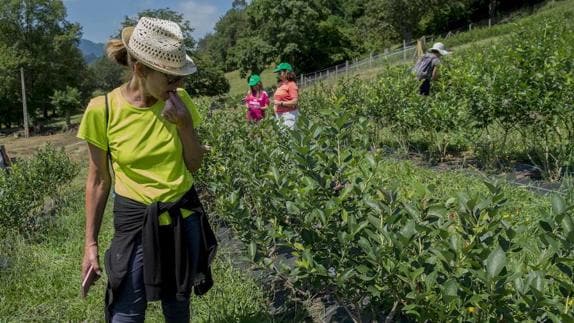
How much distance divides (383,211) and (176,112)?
87 cm

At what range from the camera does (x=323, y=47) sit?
49.8m

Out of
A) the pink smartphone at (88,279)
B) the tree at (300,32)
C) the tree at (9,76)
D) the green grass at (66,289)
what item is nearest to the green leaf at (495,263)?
the pink smartphone at (88,279)

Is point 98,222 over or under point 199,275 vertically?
over

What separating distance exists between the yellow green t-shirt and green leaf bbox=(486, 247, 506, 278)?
1.26 metres

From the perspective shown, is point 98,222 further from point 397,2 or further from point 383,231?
point 397,2

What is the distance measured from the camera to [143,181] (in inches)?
83.8

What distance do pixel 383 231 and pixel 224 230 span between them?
3.03m

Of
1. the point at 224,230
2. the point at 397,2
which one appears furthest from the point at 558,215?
the point at 397,2

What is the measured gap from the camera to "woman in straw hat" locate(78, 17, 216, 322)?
207 centimetres

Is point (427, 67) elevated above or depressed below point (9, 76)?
A: below

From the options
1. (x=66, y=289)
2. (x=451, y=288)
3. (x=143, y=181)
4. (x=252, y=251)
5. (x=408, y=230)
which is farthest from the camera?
(x=66, y=289)

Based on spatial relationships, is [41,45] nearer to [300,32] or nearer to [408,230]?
[300,32]

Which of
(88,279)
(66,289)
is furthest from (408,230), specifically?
(66,289)

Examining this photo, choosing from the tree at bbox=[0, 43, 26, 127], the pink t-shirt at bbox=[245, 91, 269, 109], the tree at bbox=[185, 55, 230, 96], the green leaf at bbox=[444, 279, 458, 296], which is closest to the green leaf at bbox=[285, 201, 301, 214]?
the green leaf at bbox=[444, 279, 458, 296]
